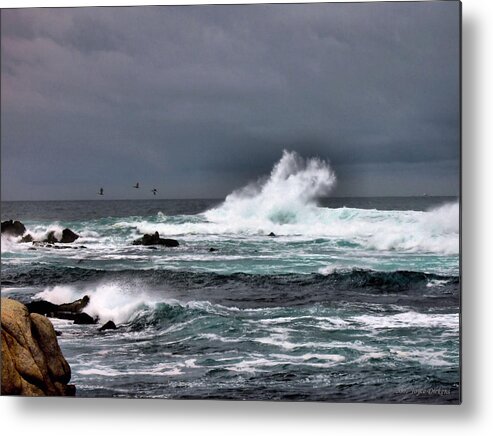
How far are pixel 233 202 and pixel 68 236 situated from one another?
97 cm

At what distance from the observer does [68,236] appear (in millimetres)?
5457

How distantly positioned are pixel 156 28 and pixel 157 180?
2.74 ft

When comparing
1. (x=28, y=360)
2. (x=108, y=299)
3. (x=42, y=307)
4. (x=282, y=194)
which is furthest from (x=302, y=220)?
(x=28, y=360)

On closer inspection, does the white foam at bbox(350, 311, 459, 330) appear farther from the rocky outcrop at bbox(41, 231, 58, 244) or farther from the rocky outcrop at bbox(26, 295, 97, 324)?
the rocky outcrop at bbox(41, 231, 58, 244)

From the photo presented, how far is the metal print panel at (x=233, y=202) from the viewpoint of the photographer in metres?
5.05

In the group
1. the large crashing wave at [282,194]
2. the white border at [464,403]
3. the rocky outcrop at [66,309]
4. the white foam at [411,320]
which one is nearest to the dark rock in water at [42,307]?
the rocky outcrop at [66,309]

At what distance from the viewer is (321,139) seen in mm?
5191

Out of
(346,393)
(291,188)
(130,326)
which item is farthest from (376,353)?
(130,326)

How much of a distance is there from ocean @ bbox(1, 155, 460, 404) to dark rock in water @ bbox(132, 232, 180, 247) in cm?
3

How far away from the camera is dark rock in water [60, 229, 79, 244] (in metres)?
5.45

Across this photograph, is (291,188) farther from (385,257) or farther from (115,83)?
(115,83)

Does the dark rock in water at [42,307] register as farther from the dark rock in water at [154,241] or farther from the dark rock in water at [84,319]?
the dark rock in water at [154,241]

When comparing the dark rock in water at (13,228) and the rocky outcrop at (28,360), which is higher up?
the dark rock in water at (13,228)

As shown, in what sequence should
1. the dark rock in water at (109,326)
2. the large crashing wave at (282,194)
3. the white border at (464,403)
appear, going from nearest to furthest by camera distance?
1. the white border at (464,403)
2. the large crashing wave at (282,194)
3. the dark rock in water at (109,326)
